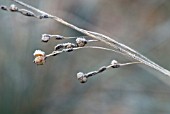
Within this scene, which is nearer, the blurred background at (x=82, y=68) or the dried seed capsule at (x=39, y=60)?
the dried seed capsule at (x=39, y=60)

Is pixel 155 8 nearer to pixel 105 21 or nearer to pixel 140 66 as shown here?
pixel 105 21

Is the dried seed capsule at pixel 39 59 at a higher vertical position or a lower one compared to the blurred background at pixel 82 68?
lower

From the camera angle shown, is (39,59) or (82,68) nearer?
(39,59)

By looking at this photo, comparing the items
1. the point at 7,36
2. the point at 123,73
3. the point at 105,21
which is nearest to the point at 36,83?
the point at 7,36

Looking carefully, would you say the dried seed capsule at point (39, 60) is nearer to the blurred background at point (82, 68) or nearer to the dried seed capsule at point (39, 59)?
the dried seed capsule at point (39, 59)

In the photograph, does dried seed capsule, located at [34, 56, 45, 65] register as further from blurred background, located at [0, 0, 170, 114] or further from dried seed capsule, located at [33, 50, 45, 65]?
blurred background, located at [0, 0, 170, 114]

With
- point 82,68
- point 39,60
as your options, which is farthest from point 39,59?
point 82,68

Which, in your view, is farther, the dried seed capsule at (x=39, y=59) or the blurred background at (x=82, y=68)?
the blurred background at (x=82, y=68)

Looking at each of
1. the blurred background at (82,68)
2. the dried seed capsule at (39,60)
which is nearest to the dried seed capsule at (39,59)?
the dried seed capsule at (39,60)

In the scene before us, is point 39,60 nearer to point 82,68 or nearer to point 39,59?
point 39,59
